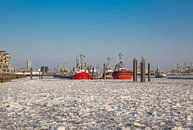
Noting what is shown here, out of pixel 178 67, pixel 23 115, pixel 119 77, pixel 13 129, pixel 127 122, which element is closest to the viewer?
pixel 13 129

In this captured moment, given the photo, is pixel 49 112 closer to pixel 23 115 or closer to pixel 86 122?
pixel 23 115

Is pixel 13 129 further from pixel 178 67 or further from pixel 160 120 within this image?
pixel 178 67

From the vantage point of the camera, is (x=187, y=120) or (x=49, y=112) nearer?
(x=187, y=120)

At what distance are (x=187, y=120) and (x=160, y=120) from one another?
2.04ft

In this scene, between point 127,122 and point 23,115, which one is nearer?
point 127,122

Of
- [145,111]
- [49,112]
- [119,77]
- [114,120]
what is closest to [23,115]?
[49,112]

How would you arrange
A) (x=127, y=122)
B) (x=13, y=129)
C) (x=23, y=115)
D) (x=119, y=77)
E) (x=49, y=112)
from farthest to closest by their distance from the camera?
1. (x=119, y=77)
2. (x=49, y=112)
3. (x=23, y=115)
4. (x=127, y=122)
5. (x=13, y=129)

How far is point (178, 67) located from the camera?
18762 cm

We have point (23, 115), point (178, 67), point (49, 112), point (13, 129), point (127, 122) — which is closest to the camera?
point (13, 129)

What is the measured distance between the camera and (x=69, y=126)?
5938 millimetres

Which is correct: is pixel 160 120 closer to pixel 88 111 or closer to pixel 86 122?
pixel 86 122

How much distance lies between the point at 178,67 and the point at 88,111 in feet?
617

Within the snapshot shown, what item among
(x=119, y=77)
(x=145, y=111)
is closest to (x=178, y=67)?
(x=119, y=77)

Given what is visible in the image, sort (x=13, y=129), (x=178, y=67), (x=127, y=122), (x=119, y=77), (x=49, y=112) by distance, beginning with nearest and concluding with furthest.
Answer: (x=13, y=129) < (x=127, y=122) < (x=49, y=112) < (x=119, y=77) < (x=178, y=67)
